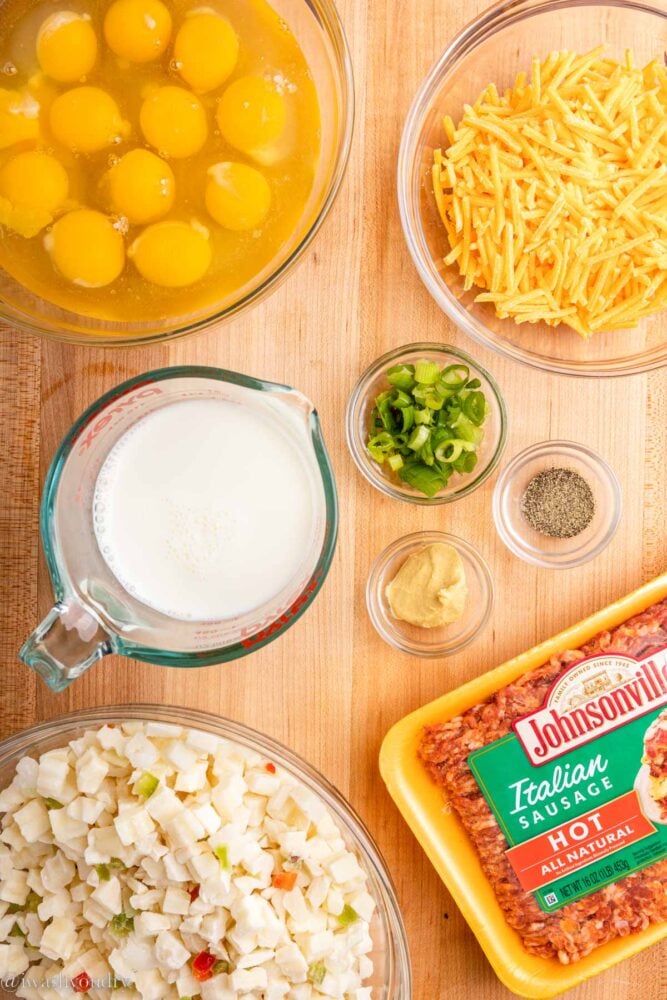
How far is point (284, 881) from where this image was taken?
1.61 m

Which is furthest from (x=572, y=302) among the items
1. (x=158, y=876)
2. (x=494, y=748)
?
(x=158, y=876)

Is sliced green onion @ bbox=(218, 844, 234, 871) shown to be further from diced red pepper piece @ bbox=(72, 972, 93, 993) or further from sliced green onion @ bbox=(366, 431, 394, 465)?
sliced green onion @ bbox=(366, 431, 394, 465)

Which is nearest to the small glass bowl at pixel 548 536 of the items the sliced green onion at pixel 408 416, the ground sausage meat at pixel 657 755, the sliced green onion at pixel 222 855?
the sliced green onion at pixel 408 416

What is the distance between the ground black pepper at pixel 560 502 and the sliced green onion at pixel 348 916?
2.73 ft

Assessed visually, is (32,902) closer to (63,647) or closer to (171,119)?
(63,647)

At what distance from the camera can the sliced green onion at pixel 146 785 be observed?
158cm

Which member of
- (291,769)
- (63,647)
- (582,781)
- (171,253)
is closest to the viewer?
(63,647)

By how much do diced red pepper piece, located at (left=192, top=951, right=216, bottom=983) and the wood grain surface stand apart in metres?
0.41

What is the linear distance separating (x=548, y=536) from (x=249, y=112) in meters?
1.01

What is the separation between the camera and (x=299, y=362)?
70.2 inches

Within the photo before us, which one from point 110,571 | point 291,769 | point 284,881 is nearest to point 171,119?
point 110,571

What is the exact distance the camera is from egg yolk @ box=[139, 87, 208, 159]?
4.62 ft

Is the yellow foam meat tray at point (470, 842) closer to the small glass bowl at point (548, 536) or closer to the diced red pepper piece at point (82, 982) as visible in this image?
the small glass bowl at point (548, 536)

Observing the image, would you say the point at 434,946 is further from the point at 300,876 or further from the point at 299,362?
the point at 299,362
